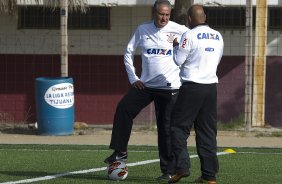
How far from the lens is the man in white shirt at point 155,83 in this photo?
11266mm

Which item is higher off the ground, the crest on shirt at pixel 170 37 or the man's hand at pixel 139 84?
the crest on shirt at pixel 170 37

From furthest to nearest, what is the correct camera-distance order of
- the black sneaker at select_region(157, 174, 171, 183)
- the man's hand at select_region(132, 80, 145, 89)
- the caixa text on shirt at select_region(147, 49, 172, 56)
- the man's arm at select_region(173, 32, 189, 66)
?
the caixa text on shirt at select_region(147, 49, 172, 56) → the man's hand at select_region(132, 80, 145, 89) → the black sneaker at select_region(157, 174, 171, 183) → the man's arm at select_region(173, 32, 189, 66)

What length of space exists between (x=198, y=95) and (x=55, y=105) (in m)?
9.63

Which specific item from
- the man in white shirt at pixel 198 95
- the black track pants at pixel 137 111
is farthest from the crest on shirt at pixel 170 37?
the man in white shirt at pixel 198 95

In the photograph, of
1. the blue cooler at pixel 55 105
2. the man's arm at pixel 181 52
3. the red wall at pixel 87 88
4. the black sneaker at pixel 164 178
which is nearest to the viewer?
the man's arm at pixel 181 52

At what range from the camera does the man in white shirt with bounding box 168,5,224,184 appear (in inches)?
Result: 416

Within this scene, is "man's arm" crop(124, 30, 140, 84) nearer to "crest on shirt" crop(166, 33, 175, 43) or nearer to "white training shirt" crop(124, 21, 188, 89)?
"white training shirt" crop(124, 21, 188, 89)

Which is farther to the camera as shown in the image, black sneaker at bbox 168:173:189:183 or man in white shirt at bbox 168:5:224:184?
black sneaker at bbox 168:173:189:183

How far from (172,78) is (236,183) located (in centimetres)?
144

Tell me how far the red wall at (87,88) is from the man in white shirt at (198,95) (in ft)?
42.0

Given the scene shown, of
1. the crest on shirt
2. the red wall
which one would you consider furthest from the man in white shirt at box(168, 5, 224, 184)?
the red wall

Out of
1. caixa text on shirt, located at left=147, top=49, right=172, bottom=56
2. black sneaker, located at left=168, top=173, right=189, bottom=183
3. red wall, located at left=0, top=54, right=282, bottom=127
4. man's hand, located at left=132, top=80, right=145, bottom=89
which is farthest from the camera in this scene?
red wall, located at left=0, top=54, right=282, bottom=127

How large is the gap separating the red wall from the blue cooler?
3.62 m

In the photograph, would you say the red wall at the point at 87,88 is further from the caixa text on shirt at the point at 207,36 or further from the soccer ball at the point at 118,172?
the caixa text on shirt at the point at 207,36
